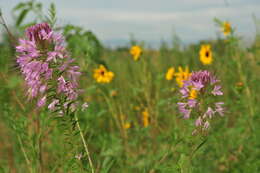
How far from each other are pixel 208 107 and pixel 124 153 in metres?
1.90

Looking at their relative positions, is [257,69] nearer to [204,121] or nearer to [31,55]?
[204,121]

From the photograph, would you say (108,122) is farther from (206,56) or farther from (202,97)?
(202,97)

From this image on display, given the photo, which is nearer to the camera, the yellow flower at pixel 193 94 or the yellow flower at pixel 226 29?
the yellow flower at pixel 193 94

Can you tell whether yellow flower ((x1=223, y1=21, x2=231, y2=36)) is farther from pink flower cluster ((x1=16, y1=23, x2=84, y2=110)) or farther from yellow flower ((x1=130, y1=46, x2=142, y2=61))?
pink flower cluster ((x1=16, y1=23, x2=84, y2=110))

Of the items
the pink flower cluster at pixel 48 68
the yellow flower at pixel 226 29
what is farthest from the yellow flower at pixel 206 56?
the pink flower cluster at pixel 48 68

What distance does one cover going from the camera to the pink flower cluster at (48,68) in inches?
55.4

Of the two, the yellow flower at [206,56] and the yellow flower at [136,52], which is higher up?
the yellow flower at [136,52]

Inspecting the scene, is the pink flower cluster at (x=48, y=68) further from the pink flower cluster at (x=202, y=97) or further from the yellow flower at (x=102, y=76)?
the yellow flower at (x=102, y=76)

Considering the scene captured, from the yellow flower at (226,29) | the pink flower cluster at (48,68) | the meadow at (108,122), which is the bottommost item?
the meadow at (108,122)

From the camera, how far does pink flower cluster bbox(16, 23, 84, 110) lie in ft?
4.62

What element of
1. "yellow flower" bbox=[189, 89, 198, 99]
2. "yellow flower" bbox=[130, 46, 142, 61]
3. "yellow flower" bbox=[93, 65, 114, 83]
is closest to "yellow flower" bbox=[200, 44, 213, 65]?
"yellow flower" bbox=[130, 46, 142, 61]

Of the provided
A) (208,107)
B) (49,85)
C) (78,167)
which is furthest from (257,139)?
(49,85)

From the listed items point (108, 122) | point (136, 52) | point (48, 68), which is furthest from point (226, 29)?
point (48, 68)

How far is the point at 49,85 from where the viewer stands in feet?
4.70
